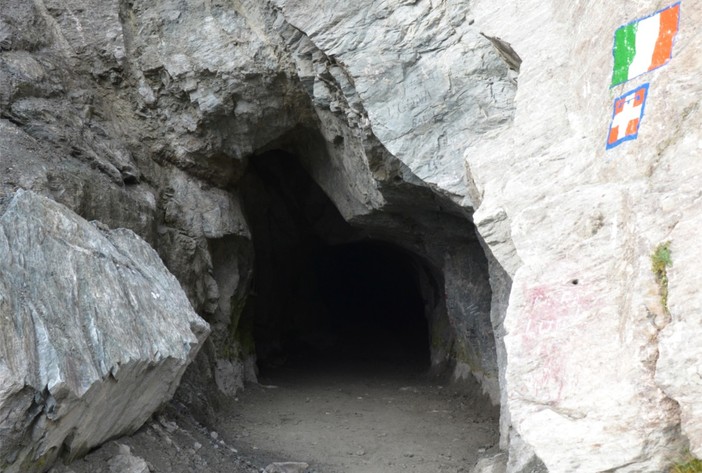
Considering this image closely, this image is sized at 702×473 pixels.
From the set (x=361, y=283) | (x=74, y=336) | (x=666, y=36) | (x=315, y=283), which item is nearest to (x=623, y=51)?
(x=666, y=36)

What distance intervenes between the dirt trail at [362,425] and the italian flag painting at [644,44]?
4.76 m

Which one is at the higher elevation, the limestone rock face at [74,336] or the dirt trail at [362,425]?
the limestone rock face at [74,336]

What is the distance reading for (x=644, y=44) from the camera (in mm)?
4715

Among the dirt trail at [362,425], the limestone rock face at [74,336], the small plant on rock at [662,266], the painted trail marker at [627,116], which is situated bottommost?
the dirt trail at [362,425]

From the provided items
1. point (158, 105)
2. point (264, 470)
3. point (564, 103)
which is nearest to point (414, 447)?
point (264, 470)

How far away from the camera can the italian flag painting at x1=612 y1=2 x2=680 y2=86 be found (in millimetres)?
4527

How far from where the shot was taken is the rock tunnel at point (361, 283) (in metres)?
10.4

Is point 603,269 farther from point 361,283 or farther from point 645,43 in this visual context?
point 361,283

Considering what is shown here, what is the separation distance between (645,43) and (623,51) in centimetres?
20

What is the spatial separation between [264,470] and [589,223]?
15.1 feet

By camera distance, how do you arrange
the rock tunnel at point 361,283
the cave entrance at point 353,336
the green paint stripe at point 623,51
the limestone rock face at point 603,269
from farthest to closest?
the rock tunnel at point 361,283, the cave entrance at point 353,336, the green paint stripe at point 623,51, the limestone rock face at point 603,269

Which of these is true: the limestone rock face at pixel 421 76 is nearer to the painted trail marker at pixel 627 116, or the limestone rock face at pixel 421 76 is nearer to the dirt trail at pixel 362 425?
the painted trail marker at pixel 627 116

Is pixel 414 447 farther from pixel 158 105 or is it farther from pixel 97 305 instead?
pixel 158 105

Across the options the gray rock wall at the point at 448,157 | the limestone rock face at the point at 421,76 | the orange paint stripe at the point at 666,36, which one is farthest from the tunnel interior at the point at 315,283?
the orange paint stripe at the point at 666,36
